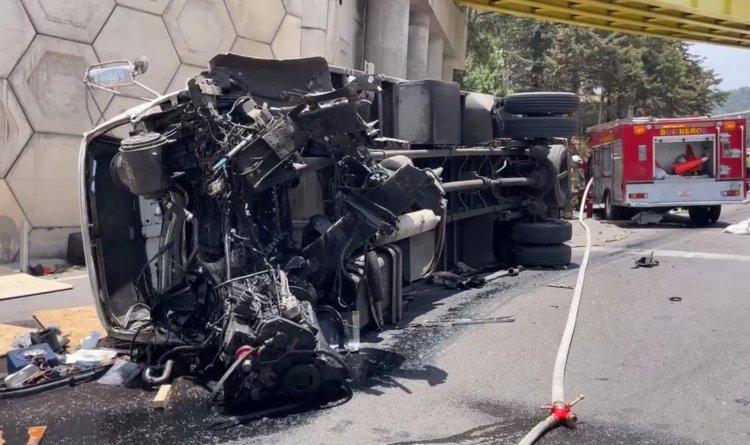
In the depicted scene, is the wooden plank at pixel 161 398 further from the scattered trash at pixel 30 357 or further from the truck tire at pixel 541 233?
the truck tire at pixel 541 233

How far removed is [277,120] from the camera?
16.4 feet

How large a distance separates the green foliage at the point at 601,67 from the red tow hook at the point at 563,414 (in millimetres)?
30239

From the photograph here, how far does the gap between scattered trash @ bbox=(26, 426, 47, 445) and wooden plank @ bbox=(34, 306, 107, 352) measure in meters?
1.56

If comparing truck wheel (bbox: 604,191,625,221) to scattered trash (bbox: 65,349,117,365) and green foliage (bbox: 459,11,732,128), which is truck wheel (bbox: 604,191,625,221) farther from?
green foliage (bbox: 459,11,732,128)

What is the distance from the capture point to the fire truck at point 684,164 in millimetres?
14922

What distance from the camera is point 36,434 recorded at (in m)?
3.89

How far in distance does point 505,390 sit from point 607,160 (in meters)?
13.3

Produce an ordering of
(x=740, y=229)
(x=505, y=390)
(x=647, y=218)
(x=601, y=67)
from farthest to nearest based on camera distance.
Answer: (x=601, y=67)
(x=647, y=218)
(x=740, y=229)
(x=505, y=390)

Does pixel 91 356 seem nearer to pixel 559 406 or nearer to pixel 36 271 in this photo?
pixel 559 406

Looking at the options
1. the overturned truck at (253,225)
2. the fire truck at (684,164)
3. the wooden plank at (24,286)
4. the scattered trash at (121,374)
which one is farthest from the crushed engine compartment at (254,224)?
the fire truck at (684,164)

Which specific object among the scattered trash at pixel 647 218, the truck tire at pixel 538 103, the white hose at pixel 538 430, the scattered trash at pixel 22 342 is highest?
the truck tire at pixel 538 103

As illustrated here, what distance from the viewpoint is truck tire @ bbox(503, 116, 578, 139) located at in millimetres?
8945

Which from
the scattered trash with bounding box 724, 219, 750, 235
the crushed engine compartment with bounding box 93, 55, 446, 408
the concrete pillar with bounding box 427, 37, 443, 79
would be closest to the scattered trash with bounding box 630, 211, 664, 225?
the scattered trash with bounding box 724, 219, 750, 235

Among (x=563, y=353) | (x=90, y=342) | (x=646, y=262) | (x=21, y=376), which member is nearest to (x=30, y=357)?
(x=21, y=376)
